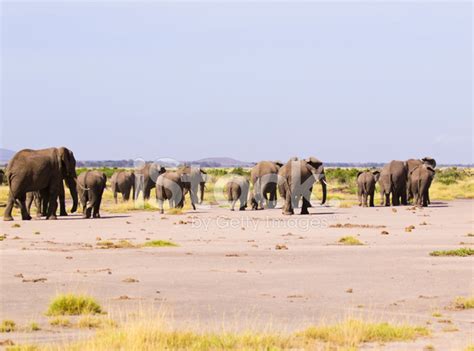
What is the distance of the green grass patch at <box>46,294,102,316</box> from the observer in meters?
13.3

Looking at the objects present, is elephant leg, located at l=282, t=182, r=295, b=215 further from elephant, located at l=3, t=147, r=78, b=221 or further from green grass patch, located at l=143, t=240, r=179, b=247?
green grass patch, located at l=143, t=240, r=179, b=247

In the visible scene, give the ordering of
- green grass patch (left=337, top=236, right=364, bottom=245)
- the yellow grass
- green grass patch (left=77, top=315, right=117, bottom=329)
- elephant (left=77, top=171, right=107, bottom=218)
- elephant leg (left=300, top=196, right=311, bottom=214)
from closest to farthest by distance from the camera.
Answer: the yellow grass < green grass patch (left=77, top=315, right=117, bottom=329) < green grass patch (left=337, top=236, right=364, bottom=245) < elephant (left=77, top=171, right=107, bottom=218) < elephant leg (left=300, top=196, right=311, bottom=214)

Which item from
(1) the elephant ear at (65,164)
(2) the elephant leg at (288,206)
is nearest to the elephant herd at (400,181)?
(2) the elephant leg at (288,206)

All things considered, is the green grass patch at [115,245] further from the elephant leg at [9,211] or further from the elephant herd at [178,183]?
the elephant herd at [178,183]

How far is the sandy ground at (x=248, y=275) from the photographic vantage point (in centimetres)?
1352

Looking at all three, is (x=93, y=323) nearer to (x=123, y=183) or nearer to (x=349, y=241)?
(x=349, y=241)

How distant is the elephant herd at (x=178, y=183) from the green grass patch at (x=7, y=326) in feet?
75.5

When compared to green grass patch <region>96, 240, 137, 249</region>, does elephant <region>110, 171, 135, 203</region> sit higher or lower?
higher

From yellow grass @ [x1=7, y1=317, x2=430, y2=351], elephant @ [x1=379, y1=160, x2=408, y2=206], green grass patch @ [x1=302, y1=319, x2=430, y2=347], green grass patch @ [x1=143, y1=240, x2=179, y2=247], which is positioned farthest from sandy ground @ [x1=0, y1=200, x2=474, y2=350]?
elephant @ [x1=379, y1=160, x2=408, y2=206]

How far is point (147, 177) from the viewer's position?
179 ft

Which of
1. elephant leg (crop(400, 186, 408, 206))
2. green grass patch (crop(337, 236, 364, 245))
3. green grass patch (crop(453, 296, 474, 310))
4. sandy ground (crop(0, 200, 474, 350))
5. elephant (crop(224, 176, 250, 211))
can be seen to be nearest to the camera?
sandy ground (crop(0, 200, 474, 350))

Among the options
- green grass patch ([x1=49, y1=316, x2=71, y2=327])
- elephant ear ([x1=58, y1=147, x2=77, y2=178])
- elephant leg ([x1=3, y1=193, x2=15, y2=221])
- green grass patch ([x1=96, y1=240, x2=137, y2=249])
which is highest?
elephant ear ([x1=58, y1=147, x2=77, y2=178])

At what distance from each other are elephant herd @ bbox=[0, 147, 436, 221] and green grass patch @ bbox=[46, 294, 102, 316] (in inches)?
865

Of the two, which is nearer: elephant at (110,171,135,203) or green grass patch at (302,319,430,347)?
green grass patch at (302,319,430,347)
